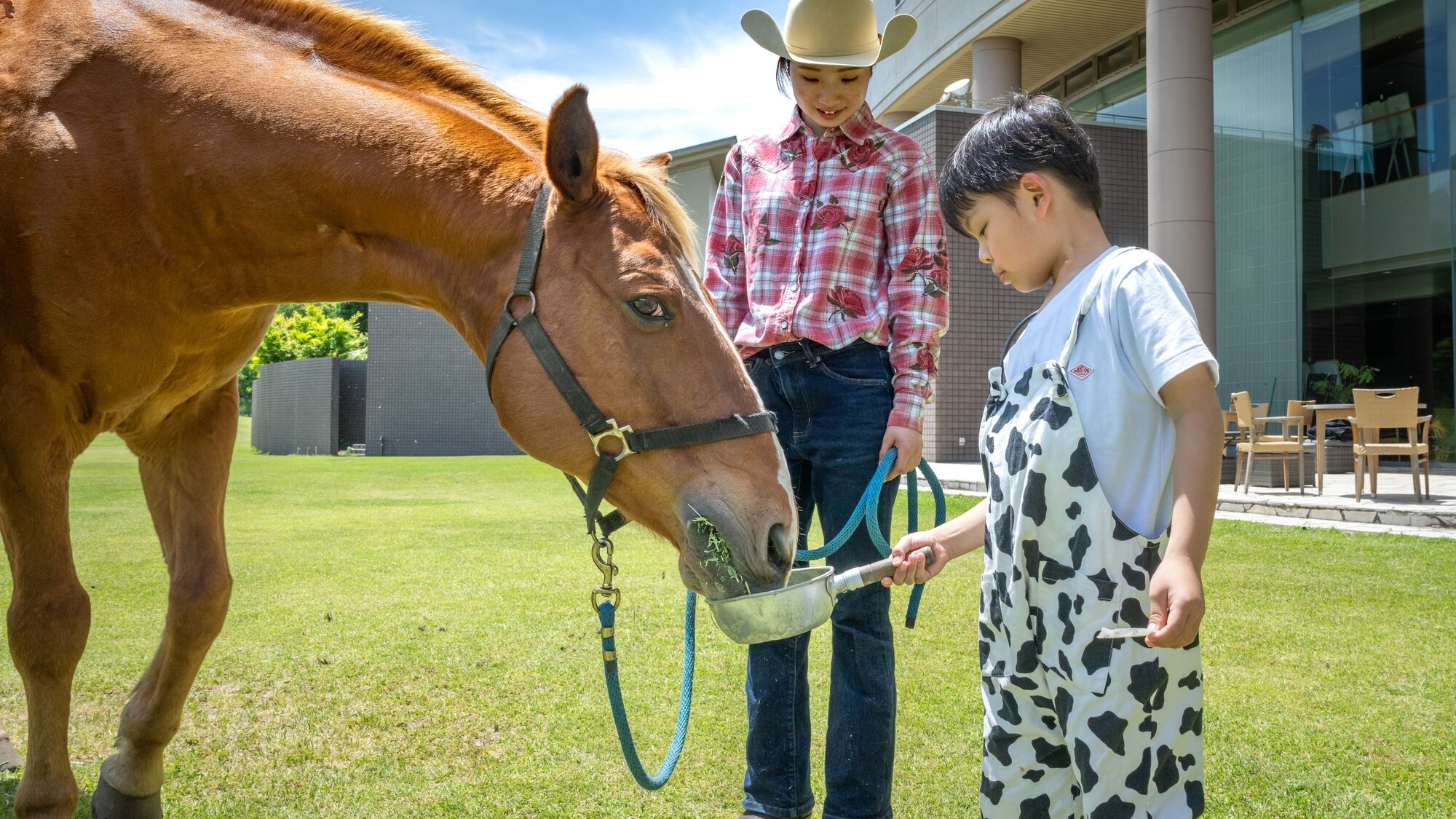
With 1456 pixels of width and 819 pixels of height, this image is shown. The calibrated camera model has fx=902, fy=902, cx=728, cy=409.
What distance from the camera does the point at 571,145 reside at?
5.47 feet

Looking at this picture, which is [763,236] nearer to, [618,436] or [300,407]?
[618,436]

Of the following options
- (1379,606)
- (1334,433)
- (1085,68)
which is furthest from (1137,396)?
(1085,68)

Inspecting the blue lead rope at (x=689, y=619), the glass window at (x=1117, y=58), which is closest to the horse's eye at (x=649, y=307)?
the blue lead rope at (x=689, y=619)

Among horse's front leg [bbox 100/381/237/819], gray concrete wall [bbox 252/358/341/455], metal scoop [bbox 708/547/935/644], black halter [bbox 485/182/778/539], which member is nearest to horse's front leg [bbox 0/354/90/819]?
horse's front leg [bbox 100/381/237/819]

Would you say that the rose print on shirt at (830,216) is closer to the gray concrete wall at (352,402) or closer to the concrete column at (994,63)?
the concrete column at (994,63)

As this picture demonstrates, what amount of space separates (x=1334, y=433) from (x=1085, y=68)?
7389mm

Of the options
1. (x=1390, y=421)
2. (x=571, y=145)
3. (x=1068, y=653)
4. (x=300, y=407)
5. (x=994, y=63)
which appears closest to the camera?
(x=1068, y=653)

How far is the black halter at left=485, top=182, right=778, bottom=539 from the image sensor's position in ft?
5.40

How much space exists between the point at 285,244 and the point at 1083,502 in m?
1.69

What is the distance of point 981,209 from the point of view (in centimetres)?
178

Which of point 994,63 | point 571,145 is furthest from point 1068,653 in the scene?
point 994,63

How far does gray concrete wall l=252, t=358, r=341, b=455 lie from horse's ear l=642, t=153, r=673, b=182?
23.1 metres

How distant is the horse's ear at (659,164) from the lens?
6.22 feet

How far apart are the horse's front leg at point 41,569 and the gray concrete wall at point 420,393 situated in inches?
828
